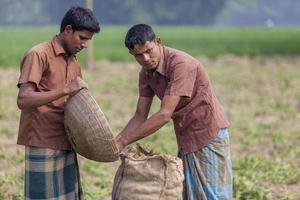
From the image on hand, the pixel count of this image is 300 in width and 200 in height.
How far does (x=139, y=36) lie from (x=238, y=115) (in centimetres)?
844

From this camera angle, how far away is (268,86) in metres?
16.9

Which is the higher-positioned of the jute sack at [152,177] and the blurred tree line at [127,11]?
the blurred tree line at [127,11]

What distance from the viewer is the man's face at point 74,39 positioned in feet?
13.8

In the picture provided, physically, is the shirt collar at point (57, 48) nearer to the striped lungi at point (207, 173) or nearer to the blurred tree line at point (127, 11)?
the striped lungi at point (207, 173)

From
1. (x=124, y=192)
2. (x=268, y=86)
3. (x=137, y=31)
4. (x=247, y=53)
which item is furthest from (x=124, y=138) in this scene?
(x=247, y=53)

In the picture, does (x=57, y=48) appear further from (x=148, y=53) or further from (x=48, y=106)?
(x=148, y=53)

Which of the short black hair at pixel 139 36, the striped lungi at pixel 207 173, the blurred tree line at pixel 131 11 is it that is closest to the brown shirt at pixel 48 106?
the short black hair at pixel 139 36

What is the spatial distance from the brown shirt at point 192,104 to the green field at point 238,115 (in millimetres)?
2268

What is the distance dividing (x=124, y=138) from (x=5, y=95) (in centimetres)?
1095

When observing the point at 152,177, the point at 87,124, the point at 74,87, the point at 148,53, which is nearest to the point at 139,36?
the point at 148,53

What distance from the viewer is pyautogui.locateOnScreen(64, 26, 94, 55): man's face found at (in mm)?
Result: 4215

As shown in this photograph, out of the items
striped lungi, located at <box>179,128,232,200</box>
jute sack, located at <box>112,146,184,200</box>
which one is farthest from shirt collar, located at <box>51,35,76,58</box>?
striped lungi, located at <box>179,128,232,200</box>

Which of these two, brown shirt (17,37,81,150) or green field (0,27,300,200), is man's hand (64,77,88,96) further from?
green field (0,27,300,200)

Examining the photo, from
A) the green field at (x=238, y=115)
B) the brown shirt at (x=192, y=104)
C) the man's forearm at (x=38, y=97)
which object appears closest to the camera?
the man's forearm at (x=38, y=97)
